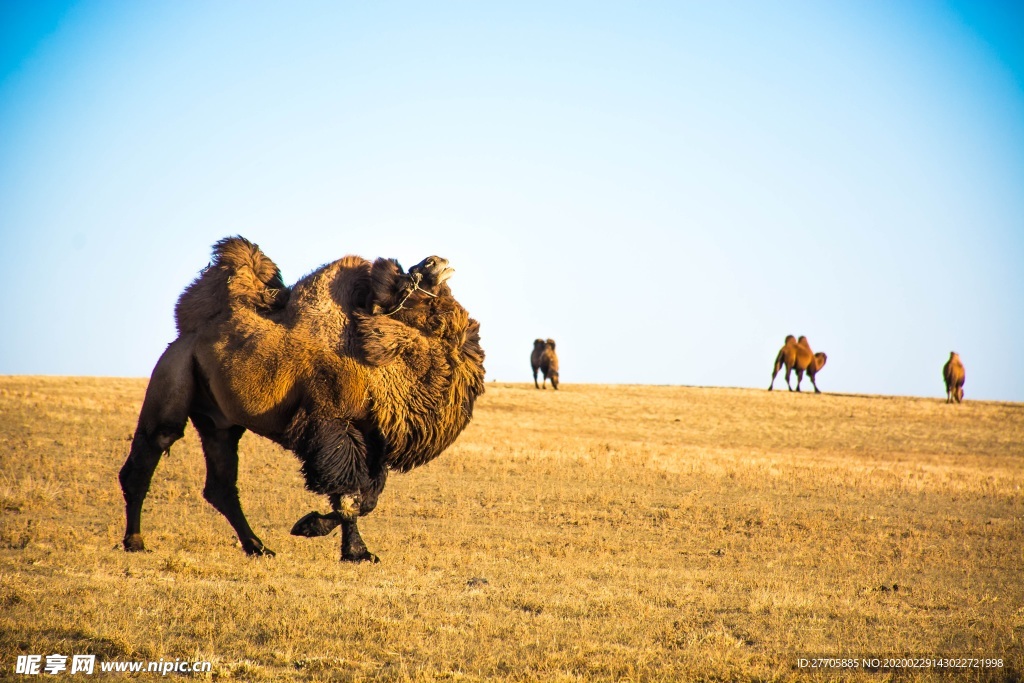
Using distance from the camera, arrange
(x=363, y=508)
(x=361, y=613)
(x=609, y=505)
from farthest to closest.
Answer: (x=609, y=505) → (x=363, y=508) → (x=361, y=613)

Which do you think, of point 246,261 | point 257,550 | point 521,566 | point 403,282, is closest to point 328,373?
point 403,282

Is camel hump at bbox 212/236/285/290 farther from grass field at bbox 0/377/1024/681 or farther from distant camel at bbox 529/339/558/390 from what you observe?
distant camel at bbox 529/339/558/390

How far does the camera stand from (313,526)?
301 inches

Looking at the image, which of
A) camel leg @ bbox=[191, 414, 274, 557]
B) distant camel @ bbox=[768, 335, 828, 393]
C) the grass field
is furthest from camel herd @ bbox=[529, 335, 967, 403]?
camel leg @ bbox=[191, 414, 274, 557]

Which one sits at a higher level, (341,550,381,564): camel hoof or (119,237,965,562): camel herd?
(119,237,965,562): camel herd

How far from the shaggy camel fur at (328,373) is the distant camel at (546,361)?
108ft

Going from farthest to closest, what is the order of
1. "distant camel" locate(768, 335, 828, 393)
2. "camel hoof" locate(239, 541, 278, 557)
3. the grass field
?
"distant camel" locate(768, 335, 828, 393) → "camel hoof" locate(239, 541, 278, 557) → the grass field

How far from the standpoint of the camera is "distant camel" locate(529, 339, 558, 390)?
4153cm

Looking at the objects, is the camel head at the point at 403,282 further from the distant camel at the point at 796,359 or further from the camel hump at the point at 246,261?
the distant camel at the point at 796,359

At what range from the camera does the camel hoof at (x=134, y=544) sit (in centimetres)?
845

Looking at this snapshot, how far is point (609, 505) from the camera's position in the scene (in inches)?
551

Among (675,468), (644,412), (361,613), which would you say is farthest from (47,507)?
(644,412)

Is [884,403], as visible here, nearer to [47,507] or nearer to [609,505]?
[609,505]

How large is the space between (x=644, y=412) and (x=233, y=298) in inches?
1055
